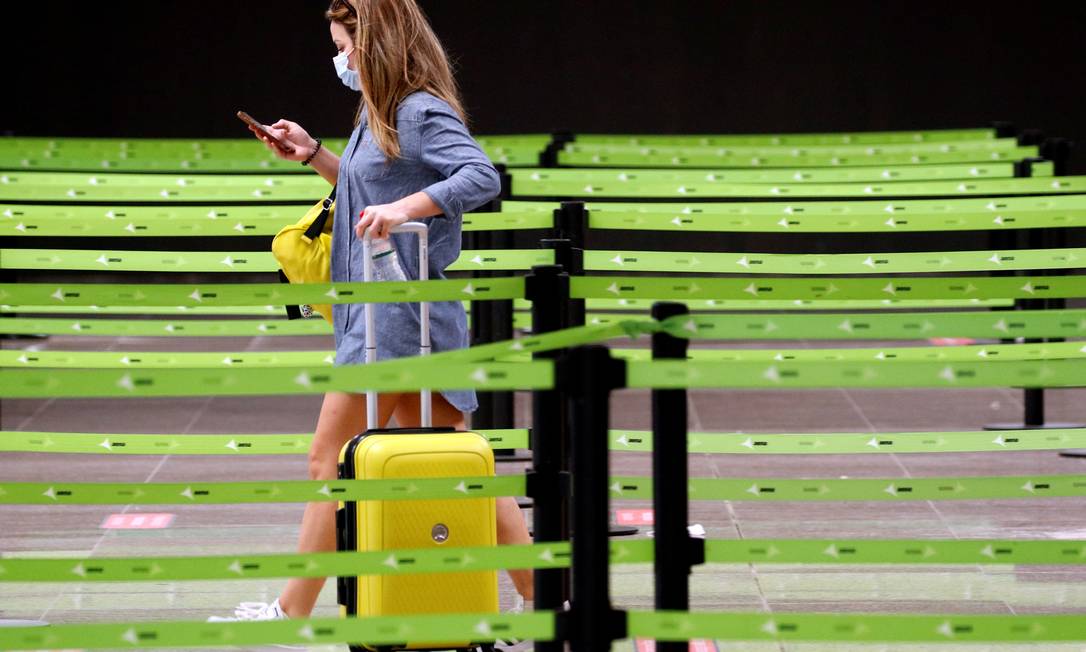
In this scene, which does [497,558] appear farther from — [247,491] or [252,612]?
[252,612]

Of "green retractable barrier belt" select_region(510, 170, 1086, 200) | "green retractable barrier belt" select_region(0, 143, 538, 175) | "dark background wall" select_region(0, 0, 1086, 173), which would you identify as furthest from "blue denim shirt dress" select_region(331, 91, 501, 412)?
"dark background wall" select_region(0, 0, 1086, 173)

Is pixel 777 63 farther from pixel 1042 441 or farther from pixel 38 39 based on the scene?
pixel 1042 441

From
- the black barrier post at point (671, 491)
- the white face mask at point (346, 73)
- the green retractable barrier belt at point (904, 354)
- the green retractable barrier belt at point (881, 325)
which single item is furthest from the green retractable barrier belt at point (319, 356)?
the black barrier post at point (671, 491)

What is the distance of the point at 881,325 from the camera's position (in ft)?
11.1

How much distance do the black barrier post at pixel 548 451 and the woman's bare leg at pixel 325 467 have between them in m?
0.52

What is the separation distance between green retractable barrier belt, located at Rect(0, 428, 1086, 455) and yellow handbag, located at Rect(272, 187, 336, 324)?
790mm

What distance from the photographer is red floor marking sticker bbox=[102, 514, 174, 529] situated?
5.92 m

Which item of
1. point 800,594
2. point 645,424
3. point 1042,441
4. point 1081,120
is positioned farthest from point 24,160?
point 1081,120

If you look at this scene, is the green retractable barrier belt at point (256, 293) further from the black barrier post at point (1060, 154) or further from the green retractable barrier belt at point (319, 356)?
the black barrier post at point (1060, 154)

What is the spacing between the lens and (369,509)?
3.79 metres

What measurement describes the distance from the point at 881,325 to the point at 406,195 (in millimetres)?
1393

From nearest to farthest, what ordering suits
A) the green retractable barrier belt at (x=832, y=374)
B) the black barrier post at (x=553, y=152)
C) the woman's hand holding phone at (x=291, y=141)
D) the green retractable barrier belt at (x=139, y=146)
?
the green retractable barrier belt at (x=832, y=374), the woman's hand holding phone at (x=291, y=141), the black barrier post at (x=553, y=152), the green retractable barrier belt at (x=139, y=146)

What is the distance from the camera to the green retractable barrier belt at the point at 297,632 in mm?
3102

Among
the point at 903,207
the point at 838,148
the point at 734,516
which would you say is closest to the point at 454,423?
the point at 734,516
